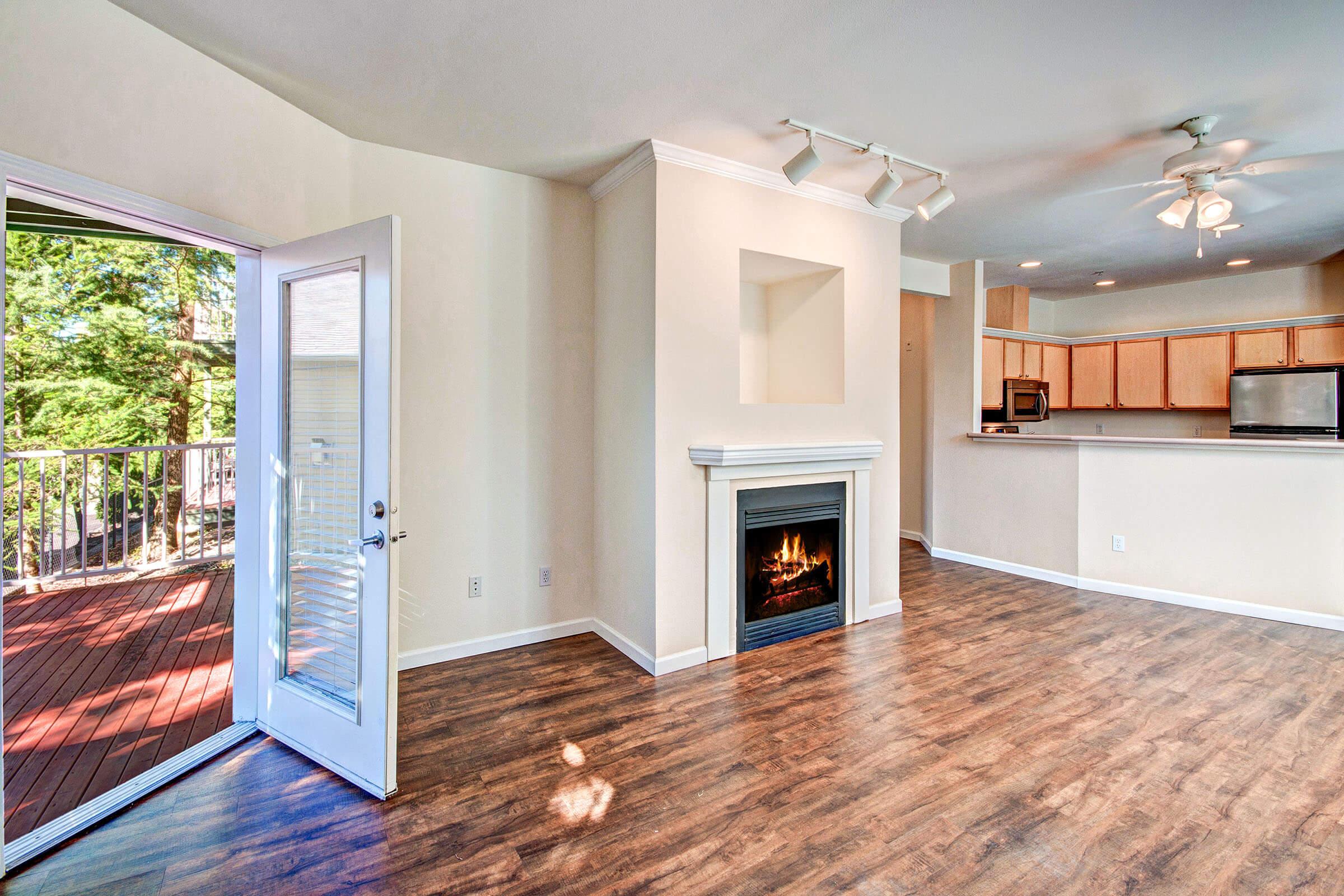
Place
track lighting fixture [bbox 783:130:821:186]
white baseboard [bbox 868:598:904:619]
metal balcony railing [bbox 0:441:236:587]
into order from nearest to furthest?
track lighting fixture [bbox 783:130:821:186] → white baseboard [bbox 868:598:904:619] → metal balcony railing [bbox 0:441:236:587]

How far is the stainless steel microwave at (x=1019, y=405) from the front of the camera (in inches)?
230

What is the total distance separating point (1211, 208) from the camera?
312 centimetres

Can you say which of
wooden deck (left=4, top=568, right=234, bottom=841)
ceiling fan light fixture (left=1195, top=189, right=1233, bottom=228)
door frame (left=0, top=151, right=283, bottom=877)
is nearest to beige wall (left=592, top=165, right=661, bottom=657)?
door frame (left=0, top=151, right=283, bottom=877)

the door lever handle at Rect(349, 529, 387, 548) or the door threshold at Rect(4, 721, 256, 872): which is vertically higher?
the door lever handle at Rect(349, 529, 387, 548)

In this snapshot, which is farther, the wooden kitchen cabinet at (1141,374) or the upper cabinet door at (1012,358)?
the wooden kitchen cabinet at (1141,374)

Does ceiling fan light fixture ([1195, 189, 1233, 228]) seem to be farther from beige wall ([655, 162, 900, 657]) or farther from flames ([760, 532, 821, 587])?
flames ([760, 532, 821, 587])

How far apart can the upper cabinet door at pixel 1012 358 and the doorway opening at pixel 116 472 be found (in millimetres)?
6158

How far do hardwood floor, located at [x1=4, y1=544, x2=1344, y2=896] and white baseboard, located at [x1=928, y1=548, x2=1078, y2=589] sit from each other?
1.42 m

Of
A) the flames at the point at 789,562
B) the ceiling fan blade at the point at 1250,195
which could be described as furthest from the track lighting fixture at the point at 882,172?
the flames at the point at 789,562

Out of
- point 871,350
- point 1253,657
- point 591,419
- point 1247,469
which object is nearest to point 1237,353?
point 1247,469

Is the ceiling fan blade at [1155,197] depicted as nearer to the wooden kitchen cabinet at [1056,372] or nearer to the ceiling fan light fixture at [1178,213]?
the ceiling fan light fixture at [1178,213]

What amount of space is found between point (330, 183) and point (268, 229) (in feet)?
1.67

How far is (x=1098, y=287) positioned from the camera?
641cm

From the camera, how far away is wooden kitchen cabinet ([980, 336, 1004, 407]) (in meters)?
5.72
